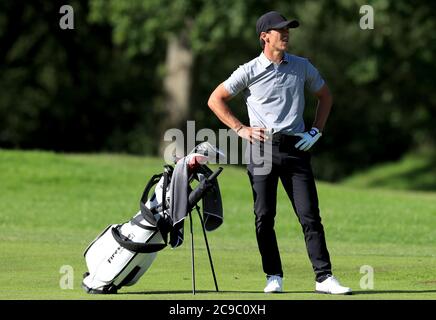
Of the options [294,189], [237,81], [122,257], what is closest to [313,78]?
[237,81]

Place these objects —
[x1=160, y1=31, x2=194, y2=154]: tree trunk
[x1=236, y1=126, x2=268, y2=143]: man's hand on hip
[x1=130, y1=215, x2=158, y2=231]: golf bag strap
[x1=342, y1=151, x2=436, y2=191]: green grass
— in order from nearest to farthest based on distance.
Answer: [x1=236, y1=126, x2=268, y2=143]: man's hand on hip
[x1=130, y1=215, x2=158, y2=231]: golf bag strap
[x1=160, y1=31, x2=194, y2=154]: tree trunk
[x1=342, y1=151, x2=436, y2=191]: green grass

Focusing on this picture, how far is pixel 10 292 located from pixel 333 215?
33.8 feet

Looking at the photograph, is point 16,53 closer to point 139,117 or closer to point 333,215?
point 139,117

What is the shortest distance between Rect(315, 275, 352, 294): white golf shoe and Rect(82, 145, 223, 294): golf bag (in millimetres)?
1007

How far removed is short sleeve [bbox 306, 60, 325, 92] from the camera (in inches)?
396

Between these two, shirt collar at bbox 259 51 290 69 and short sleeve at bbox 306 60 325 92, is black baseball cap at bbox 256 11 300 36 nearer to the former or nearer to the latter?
shirt collar at bbox 259 51 290 69

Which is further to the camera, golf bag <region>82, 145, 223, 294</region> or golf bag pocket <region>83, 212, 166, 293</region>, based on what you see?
golf bag pocket <region>83, 212, 166, 293</region>

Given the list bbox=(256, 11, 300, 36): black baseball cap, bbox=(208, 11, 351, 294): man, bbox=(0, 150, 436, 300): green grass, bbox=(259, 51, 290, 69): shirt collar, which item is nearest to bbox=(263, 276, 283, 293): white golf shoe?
bbox=(208, 11, 351, 294): man

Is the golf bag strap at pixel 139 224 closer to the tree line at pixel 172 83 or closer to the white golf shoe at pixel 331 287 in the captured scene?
the white golf shoe at pixel 331 287

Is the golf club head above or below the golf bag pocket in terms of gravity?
above

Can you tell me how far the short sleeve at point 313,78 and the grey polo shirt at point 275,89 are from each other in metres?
0.02

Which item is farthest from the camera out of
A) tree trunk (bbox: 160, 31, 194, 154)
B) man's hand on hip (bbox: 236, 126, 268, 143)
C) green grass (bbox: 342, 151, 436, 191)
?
green grass (bbox: 342, 151, 436, 191)
